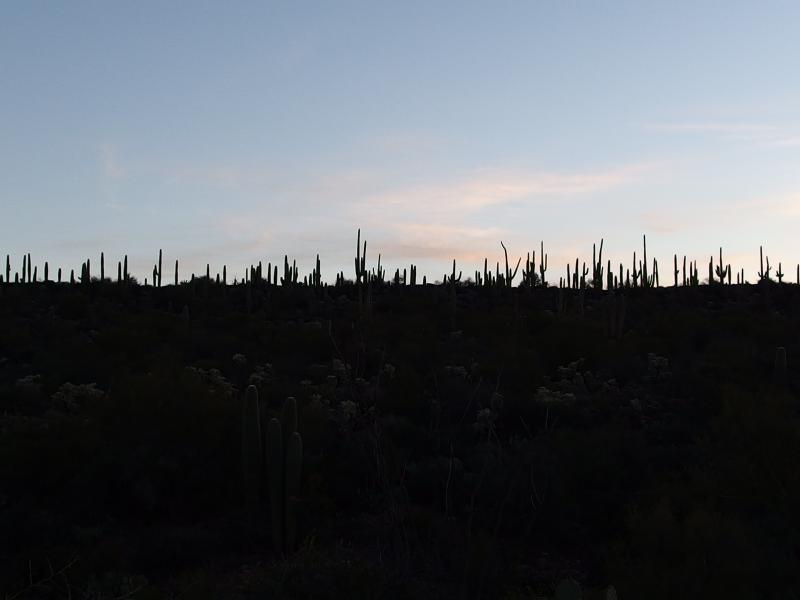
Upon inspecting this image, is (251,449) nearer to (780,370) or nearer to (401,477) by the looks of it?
(401,477)

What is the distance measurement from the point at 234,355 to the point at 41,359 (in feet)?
15.5

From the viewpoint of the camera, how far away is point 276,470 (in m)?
12.3

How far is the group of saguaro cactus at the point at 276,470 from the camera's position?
39.0ft

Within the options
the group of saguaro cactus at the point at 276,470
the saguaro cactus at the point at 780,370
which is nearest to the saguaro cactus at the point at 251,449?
the group of saguaro cactus at the point at 276,470

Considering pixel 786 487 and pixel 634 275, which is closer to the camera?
pixel 786 487

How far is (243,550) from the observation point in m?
12.0

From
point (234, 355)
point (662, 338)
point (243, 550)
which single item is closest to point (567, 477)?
point (243, 550)

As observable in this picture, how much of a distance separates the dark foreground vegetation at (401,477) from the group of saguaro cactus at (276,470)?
0.03 m

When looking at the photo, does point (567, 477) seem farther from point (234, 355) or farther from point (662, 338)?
point (662, 338)

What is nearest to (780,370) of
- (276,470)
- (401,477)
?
(401,477)

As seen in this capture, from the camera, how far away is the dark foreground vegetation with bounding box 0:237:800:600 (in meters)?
Answer: 10.0

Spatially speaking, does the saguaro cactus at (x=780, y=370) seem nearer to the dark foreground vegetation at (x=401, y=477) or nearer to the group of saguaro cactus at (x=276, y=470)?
the dark foreground vegetation at (x=401, y=477)

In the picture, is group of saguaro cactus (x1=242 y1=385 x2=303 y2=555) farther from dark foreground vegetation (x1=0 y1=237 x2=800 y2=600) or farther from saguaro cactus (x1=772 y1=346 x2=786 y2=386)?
saguaro cactus (x1=772 y1=346 x2=786 y2=386)

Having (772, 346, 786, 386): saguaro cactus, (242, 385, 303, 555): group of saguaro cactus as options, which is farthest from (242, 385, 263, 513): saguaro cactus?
(772, 346, 786, 386): saguaro cactus
